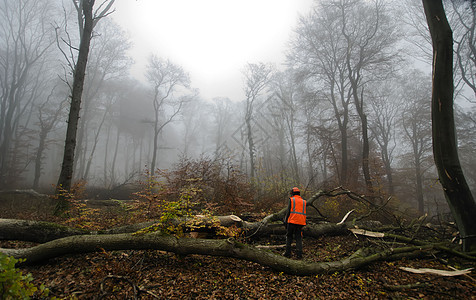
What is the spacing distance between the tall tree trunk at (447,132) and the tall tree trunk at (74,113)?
11.0m

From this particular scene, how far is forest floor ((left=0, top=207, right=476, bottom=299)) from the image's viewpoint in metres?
2.97

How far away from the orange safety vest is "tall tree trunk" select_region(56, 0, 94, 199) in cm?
749

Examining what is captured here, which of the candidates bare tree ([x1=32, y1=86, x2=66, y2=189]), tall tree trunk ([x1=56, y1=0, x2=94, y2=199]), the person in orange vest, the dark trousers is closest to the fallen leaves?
the dark trousers

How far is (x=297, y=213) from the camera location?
493cm

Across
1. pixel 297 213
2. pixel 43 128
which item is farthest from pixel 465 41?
pixel 43 128

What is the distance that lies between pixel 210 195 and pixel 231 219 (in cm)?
345

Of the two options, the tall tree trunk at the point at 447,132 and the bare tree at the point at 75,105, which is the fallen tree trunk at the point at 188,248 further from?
the bare tree at the point at 75,105

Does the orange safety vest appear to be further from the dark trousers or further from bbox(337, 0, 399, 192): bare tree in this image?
bbox(337, 0, 399, 192): bare tree

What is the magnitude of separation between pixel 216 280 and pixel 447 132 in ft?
19.9

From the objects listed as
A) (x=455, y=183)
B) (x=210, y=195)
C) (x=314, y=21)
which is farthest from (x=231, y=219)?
(x=314, y=21)

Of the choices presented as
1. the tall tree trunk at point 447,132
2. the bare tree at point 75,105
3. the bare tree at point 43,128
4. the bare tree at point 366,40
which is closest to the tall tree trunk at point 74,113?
the bare tree at point 75,105

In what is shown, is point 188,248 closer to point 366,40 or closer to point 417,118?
point 366,40

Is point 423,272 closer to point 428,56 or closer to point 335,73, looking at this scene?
point 335,73

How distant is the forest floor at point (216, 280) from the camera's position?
297 centimetres
